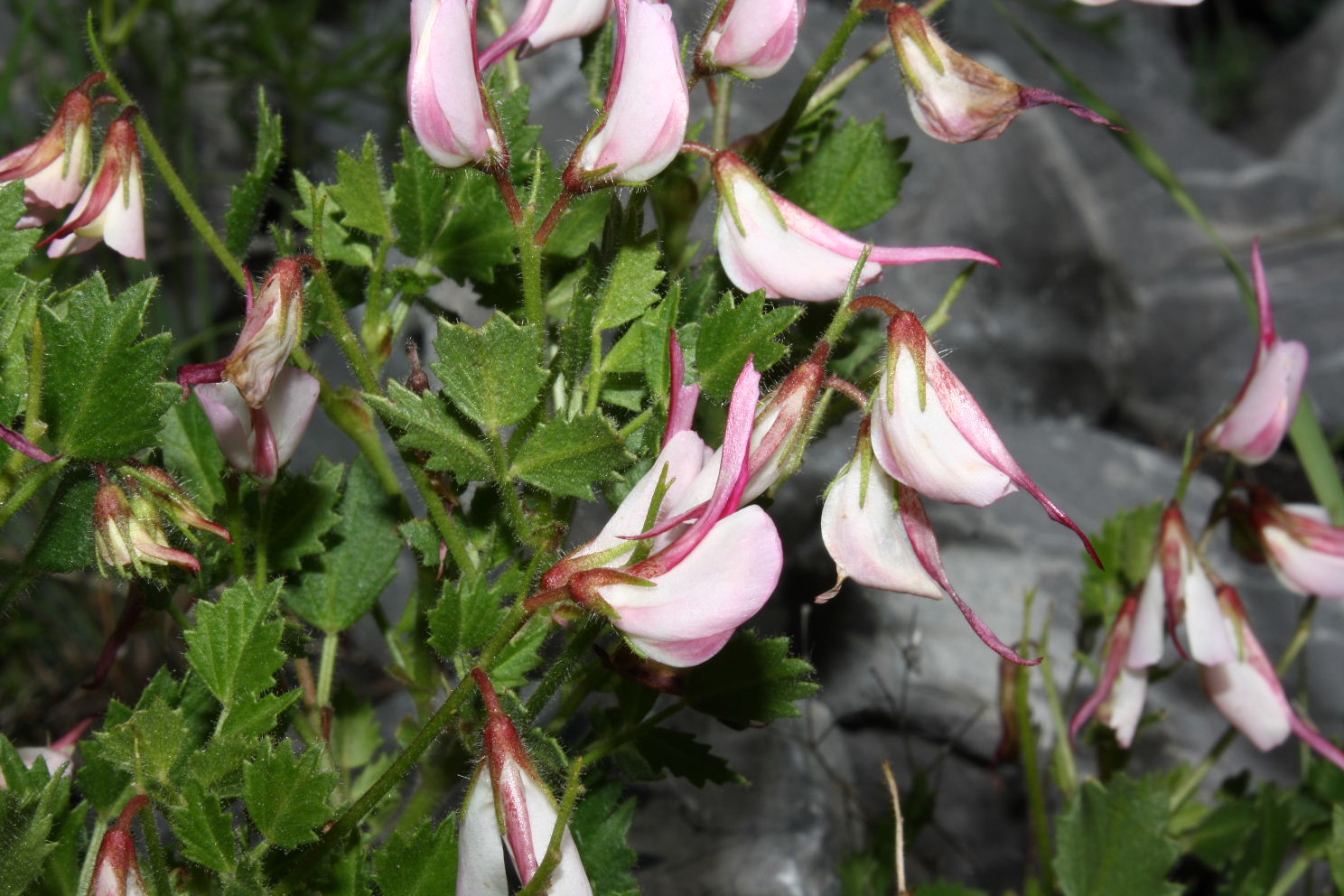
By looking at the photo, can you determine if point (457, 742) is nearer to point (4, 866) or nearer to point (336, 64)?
point (4, 866)

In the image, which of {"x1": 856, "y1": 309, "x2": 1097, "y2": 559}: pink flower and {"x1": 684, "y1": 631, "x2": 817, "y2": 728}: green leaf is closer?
{"x1": 856, "y1": 309, "x2": 1097, "y2": 559}: pink flower

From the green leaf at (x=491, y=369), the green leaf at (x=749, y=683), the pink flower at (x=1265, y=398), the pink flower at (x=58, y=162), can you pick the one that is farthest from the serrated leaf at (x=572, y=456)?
the pink flower at (x=1265, y=398)

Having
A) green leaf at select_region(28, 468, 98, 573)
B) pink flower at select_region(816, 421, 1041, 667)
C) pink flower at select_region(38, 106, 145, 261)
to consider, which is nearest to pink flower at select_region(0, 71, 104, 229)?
pink flower at select_region(38, 106, 145, 261)

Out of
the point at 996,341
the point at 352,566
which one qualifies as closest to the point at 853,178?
the point at 352,566

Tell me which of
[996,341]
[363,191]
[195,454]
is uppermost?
[363,191]

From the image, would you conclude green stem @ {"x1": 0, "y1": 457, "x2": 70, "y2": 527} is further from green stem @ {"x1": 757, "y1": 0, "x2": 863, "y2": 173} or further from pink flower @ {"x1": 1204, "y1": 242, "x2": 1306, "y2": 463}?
pink flower @ {"x1": 1204, "y1": 242, "x2": 1306, "y2": 463}

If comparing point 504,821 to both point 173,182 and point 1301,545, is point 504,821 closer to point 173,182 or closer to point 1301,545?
point 173,182
